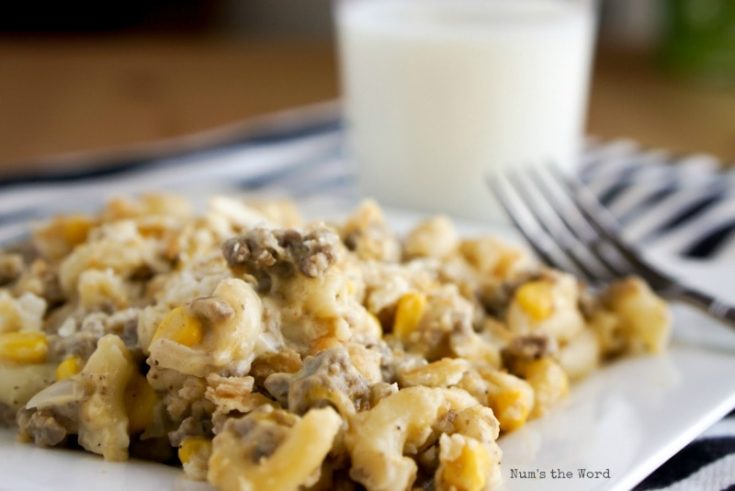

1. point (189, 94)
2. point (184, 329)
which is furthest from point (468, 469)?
point (189, 94)

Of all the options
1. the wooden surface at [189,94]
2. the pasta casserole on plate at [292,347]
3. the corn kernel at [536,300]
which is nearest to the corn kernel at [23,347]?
the pasta casserole on plate at [292,347]

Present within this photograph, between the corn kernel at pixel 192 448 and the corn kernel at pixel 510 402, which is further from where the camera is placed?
→ the corn kernel at pixel 510 402

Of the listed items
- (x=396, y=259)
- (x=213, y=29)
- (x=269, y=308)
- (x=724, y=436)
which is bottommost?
(x=213, y=29)

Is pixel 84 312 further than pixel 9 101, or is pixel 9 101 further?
pixel 9 101

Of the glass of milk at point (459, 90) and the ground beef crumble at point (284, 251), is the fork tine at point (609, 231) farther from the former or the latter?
the ground beef crumble at point (284, 251)

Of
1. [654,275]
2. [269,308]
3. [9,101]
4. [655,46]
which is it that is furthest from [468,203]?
[655,46]

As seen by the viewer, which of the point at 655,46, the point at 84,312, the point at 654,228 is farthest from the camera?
the point at 655,46

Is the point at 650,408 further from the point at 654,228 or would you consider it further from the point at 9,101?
the point at 9,101
